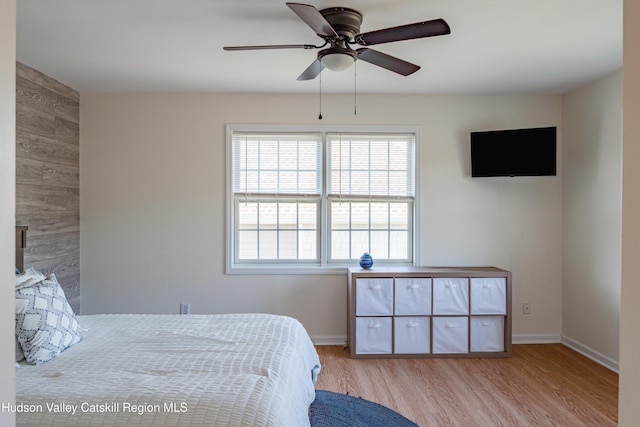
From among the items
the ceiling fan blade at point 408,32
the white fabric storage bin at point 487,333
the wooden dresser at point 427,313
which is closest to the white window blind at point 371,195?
the wooden dresser at point 427,313

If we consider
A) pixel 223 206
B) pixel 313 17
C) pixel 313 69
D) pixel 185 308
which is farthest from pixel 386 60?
pixel 185 308

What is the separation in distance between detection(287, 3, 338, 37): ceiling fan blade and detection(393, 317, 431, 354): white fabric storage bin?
2.56m

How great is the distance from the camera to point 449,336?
362 centimetres

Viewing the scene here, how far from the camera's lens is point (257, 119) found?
3957mm

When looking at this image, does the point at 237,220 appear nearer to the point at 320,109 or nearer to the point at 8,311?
the point at 320,109

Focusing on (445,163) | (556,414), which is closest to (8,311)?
(556,414)

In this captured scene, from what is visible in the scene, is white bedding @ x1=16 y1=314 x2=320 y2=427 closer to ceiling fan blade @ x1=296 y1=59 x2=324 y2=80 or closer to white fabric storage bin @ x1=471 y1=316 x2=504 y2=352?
ceiling fan blade @ x1=296 y1=59 x2=324 y2=80

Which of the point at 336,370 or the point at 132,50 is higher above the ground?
the point at 132,50

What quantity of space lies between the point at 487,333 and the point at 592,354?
3.13 feet

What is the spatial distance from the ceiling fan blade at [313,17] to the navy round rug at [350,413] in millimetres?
2310

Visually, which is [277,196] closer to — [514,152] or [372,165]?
[372,165]

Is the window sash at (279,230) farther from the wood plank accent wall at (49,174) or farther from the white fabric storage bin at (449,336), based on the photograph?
the wood plank accent wall at (49,174)

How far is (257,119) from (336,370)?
2506 millimetres

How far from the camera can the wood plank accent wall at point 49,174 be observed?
308 centimetres
